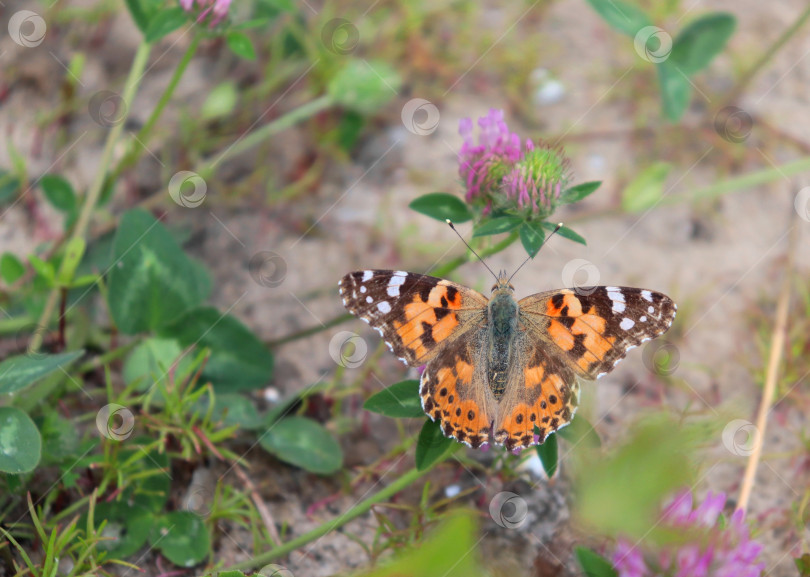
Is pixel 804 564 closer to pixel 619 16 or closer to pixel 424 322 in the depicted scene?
pixel 424 322

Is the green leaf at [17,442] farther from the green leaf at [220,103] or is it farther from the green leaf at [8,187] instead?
the green leaf at [220,103]

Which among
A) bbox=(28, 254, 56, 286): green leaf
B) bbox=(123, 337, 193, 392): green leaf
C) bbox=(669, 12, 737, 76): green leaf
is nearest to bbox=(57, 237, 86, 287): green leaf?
bbox=(28, 254, 56, 286): green leaf

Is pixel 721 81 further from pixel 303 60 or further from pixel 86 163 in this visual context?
pixel 86 163

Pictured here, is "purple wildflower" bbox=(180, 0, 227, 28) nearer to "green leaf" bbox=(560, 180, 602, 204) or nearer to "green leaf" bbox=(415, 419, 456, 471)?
"green leaf" bbox=(560, 180, 602, 204)

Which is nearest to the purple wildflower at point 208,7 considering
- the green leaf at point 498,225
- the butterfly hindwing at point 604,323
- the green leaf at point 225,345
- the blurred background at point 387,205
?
the blurred background at point 387,205

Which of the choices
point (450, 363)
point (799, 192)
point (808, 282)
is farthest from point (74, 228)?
point (799, 192)

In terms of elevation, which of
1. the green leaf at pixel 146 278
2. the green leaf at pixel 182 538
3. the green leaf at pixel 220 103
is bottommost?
the green leaf at pixel 182 538

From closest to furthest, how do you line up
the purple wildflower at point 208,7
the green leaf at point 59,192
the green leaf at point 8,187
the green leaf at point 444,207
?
the green leaf at point 444,207 < the purple wildflower at point 208,7 < the green leaf at point 59,192 < the green leaf at point 8,187
